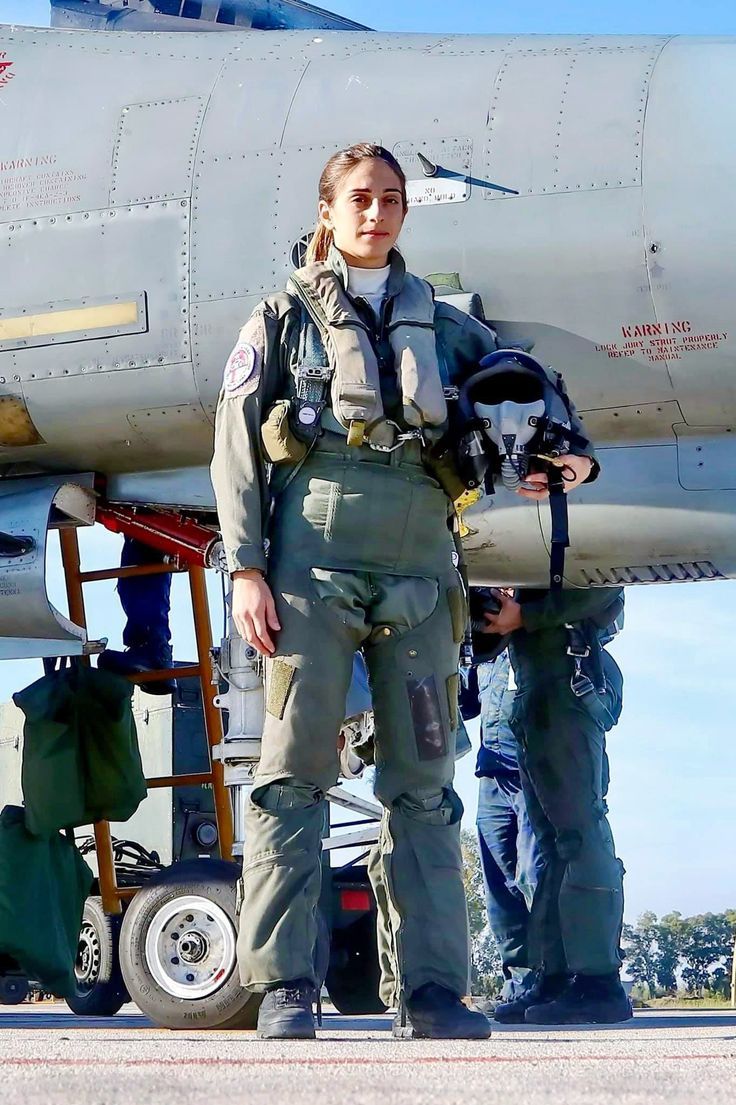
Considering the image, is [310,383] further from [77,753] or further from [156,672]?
[156,672]

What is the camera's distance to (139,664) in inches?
276

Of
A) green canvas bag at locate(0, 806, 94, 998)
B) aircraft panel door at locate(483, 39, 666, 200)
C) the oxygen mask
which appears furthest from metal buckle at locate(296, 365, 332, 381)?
green canvas bag at locate(0, 806, 94, 998)

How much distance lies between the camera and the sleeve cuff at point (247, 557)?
3.57m

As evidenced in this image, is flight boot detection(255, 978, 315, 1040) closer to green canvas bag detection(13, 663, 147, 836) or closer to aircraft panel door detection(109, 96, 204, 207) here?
green canvas bag detection(13, 663, 147, 836)

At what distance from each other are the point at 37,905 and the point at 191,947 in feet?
2.64

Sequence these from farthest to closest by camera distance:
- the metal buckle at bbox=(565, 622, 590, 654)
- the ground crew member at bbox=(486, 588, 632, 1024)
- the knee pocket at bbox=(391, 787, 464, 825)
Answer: the metal buckle at bbox=(565, 622, 590, 654) → the ground crew member at bbox=(486, 588, 632, 1024) → the knee pocket at bbox=(391, 787, 464, 825)

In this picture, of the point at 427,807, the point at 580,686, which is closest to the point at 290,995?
the point at 427,807

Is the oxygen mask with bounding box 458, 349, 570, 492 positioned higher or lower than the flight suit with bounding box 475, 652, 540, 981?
higher

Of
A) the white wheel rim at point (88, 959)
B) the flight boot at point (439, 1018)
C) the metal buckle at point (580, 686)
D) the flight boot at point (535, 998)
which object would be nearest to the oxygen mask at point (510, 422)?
the flight boot at point (439, 1018)

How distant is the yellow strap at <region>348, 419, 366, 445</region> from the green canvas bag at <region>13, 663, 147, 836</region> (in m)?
2.80

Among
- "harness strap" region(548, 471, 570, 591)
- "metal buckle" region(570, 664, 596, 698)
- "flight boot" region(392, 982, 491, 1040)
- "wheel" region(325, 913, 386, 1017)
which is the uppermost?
"harness strap" region(548, 471, 570, 591)

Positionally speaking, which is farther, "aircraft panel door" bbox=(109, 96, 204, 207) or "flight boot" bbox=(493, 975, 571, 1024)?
"aircraft panel door" bbox=(109, 96, 204, 207)

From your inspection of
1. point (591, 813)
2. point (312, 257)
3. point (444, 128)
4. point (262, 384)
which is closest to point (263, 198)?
point (444, 128)

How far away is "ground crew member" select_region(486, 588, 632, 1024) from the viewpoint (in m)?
5.29
